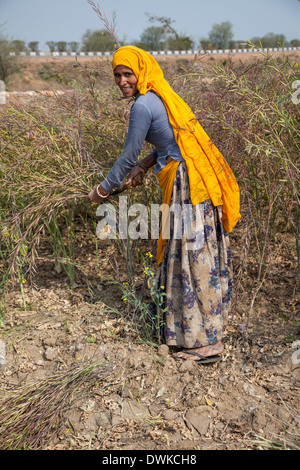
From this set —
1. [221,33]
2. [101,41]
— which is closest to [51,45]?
[221,33]

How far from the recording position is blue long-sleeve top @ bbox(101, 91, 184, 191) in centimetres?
194

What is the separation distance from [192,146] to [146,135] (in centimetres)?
21

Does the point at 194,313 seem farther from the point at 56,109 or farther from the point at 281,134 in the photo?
the point at 56,109

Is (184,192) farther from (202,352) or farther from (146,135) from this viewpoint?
(202,352)

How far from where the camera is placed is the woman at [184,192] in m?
1.96

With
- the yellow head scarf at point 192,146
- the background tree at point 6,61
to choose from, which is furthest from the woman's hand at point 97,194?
the background tree at point 6,61

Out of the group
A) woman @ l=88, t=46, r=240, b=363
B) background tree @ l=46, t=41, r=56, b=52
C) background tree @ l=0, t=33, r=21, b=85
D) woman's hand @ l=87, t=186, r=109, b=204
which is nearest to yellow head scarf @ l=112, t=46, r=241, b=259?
woman @ l=88, t=46, r=240, b=363

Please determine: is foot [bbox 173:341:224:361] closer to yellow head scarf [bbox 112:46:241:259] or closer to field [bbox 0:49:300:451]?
field [bbox 0:49:300:451]

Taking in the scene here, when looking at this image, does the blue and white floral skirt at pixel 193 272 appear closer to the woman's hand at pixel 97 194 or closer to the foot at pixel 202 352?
the foot at pixel 202 352

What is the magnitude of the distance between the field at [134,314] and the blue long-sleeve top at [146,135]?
234 millimetres

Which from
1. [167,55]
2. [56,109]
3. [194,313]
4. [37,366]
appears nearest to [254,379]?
[194,313]

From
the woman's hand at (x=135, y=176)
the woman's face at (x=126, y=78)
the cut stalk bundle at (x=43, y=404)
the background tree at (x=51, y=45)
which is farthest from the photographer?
the background tree at (x=51, y=45)

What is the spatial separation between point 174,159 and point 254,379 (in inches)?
41.3
